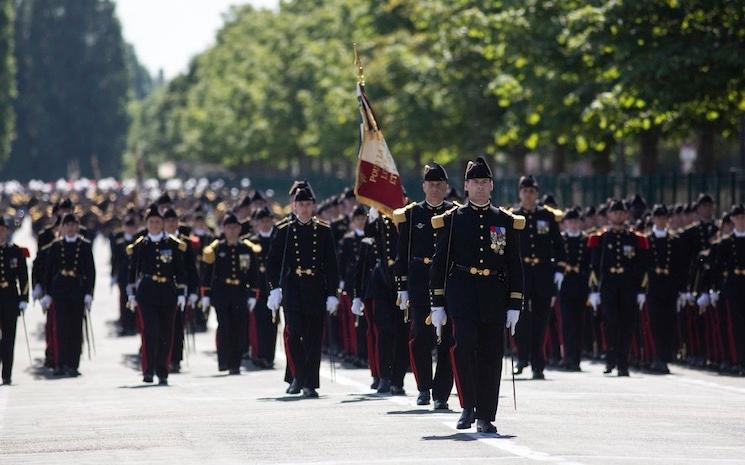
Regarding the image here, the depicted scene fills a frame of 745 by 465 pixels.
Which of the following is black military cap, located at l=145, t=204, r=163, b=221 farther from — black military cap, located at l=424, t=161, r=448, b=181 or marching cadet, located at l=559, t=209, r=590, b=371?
black military cap, located at l=424, t=161, r=448, b=181

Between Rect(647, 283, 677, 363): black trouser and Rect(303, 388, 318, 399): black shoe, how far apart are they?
622 centimetres

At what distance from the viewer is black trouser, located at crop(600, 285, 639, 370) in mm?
22016

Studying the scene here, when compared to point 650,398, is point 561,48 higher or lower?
higher

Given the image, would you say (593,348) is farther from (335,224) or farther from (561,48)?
(561,48)

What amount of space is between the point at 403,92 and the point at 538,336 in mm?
34676

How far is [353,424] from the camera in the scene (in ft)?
50.1

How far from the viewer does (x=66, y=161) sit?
561 feet

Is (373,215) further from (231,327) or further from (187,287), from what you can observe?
(231,327)

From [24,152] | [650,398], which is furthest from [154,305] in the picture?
[24,152]

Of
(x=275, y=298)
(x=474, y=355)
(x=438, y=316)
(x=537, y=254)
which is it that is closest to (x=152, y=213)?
(x=275, y=298)

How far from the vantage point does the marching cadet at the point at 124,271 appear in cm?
3088

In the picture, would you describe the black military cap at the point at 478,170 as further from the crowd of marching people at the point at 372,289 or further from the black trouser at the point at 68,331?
the black trouser at the point at 68,331

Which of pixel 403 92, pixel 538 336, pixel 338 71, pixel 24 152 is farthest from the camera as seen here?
pixel 24 152

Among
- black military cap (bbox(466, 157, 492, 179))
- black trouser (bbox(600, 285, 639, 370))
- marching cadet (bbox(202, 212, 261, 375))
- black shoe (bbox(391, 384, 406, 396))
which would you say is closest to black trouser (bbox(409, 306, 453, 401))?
black shoe (bbox(391, 384, 406, 396))
